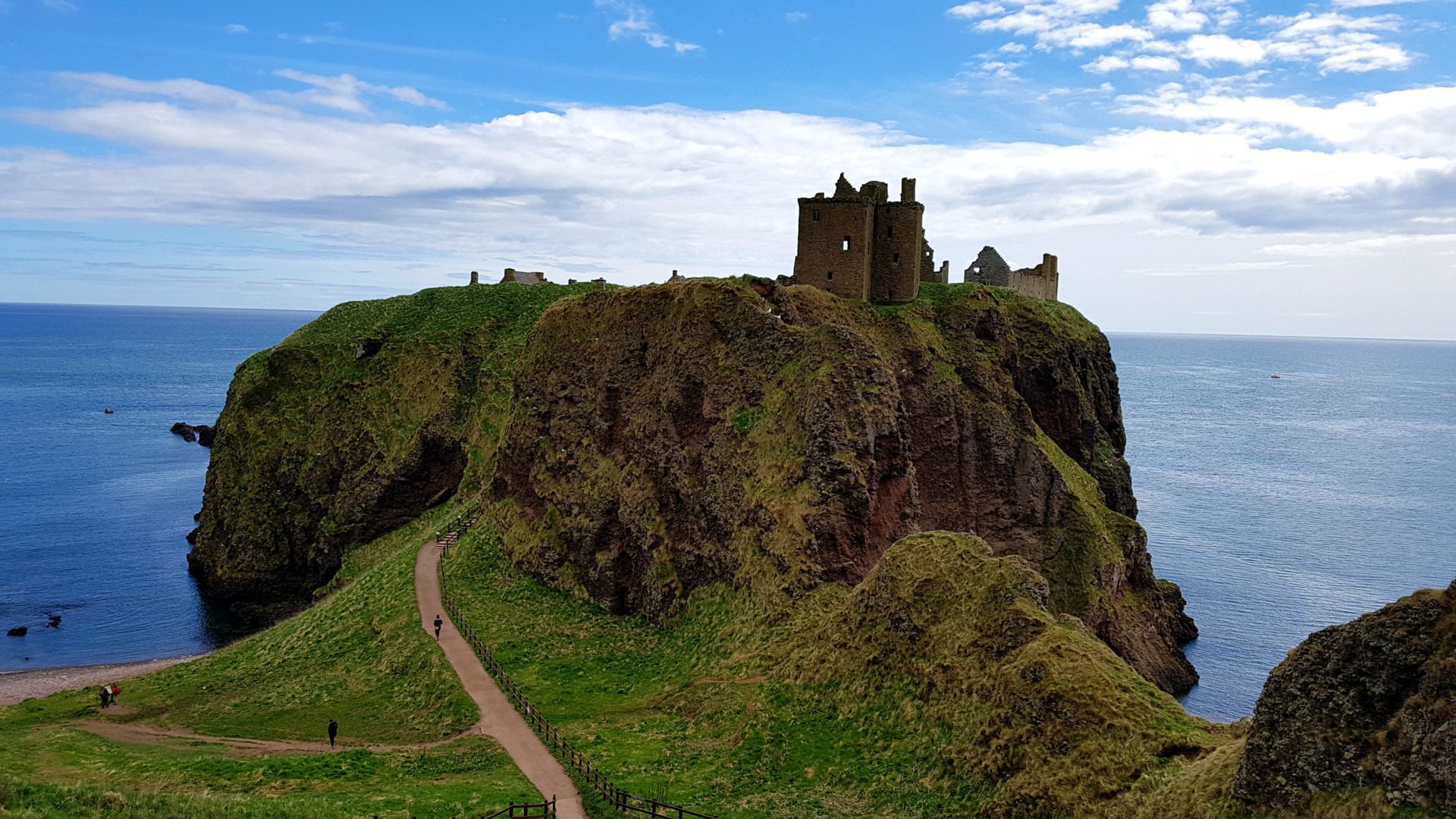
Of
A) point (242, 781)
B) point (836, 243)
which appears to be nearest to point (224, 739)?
point (242, 781)

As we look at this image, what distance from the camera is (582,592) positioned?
53.6 meters

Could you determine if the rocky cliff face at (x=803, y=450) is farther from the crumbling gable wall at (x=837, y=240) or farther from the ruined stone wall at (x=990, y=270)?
the ruined stone wall at (x=990, y=270)

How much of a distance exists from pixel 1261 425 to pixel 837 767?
195m

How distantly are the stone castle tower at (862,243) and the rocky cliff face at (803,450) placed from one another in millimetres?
2551

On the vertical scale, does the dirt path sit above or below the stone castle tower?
below

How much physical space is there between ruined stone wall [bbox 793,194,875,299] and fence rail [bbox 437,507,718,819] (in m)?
29.5

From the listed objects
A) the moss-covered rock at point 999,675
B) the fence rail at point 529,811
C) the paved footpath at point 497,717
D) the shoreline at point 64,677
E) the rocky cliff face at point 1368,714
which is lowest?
the shoreline at point 64,677

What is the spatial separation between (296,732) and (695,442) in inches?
894

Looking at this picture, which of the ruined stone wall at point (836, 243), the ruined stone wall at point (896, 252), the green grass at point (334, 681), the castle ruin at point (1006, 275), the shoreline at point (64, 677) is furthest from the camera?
the castle ruin at point (1006, 275)

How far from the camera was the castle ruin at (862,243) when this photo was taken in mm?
66312

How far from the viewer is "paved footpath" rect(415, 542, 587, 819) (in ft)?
105

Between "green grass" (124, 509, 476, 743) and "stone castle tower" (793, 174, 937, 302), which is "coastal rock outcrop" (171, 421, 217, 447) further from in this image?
"stone castle tower" (793, 174, 937, 302)

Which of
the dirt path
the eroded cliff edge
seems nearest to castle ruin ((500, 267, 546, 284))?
the eroded cliff edge

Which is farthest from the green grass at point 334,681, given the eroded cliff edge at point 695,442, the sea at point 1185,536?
the sea at point 1185,536
